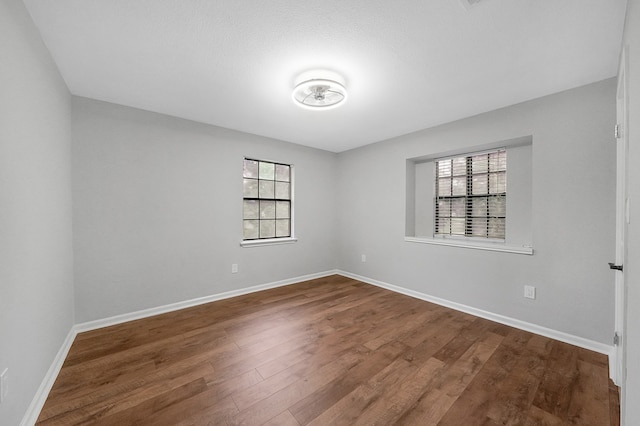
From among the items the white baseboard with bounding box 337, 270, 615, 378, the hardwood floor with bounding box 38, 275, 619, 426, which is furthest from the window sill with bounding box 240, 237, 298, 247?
the white baseboard with bounding box 337, 270, 615, 378

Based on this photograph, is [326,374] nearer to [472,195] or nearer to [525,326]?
[525,326]

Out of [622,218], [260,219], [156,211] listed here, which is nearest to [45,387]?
[156,211]

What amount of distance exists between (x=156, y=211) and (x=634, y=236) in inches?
156

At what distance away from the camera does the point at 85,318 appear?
8.56 feet

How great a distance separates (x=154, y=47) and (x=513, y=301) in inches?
163

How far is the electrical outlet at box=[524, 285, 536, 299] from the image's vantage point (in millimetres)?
2592

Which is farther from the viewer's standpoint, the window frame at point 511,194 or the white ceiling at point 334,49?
the window frame at point 511,194

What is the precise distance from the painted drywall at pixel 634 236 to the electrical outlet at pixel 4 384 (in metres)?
2.75

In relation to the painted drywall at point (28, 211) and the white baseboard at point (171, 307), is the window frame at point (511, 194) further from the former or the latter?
the painted drywall at point (28, 211)

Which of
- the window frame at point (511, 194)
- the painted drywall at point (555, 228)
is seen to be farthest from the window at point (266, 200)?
the painted drywall at point (555, 228)

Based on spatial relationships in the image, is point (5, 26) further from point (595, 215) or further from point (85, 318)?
point (595, 215)

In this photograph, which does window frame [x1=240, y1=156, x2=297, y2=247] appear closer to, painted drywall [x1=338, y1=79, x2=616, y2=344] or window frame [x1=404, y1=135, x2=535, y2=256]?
window frame [x1=404, y1=135, x2=535, y2=256]

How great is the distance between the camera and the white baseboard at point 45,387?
1440 mm

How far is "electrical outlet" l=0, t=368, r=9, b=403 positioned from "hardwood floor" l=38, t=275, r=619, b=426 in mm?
453
